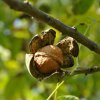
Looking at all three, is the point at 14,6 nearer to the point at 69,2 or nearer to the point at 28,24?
the point at 69,2

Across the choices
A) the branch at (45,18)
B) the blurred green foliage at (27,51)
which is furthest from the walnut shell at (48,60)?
the blurred green foliage at (27,51)

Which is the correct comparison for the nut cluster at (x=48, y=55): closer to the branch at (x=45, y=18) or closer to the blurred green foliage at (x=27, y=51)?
the branch at (x=45, y=18)

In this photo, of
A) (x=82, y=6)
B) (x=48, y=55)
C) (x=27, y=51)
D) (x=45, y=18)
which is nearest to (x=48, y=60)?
(x=48, y=55)

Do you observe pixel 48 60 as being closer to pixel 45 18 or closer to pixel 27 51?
pixel 45 18

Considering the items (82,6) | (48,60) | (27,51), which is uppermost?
(27,51)

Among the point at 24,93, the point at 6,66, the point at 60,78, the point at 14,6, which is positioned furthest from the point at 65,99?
the point at 6,66
